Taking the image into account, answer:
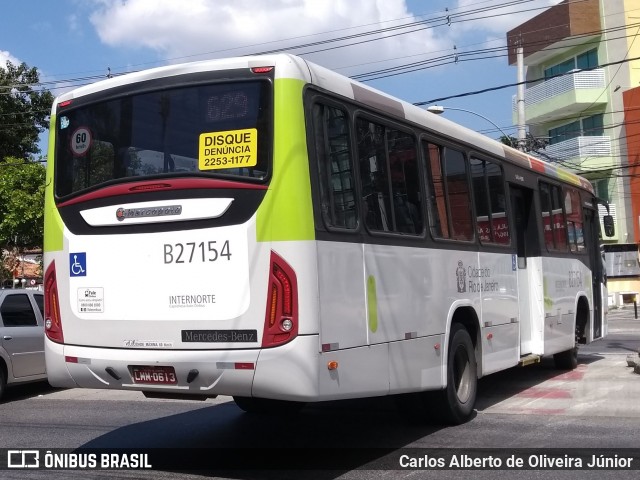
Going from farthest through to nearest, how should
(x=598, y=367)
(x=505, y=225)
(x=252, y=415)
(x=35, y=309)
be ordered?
(x=598, y=367), (x=35, y=309), (x=505, y=225), (x=252, y=415)

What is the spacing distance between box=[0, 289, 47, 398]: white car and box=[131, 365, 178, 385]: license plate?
6.06m

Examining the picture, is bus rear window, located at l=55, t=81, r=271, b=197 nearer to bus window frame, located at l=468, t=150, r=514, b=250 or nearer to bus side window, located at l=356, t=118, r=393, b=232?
bus side window, located at l=356, t=118, r=393, b=232

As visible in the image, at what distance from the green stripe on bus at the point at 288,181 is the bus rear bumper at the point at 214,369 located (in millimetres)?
828

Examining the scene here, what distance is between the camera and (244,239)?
6.05 meters

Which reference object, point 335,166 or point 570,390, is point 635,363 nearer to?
point 570,390

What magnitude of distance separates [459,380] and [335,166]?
3333 mm

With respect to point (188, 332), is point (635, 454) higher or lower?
lower

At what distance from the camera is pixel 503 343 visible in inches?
384

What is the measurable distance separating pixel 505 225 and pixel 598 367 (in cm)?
482

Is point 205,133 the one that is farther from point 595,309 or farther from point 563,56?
point 563,56

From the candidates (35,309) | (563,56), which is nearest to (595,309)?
(35,309)

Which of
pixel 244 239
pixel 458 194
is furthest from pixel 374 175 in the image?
pixel 458 194

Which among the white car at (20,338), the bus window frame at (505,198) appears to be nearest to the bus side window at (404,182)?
the bus window frame at (505,198)

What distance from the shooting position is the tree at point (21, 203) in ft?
78.6
